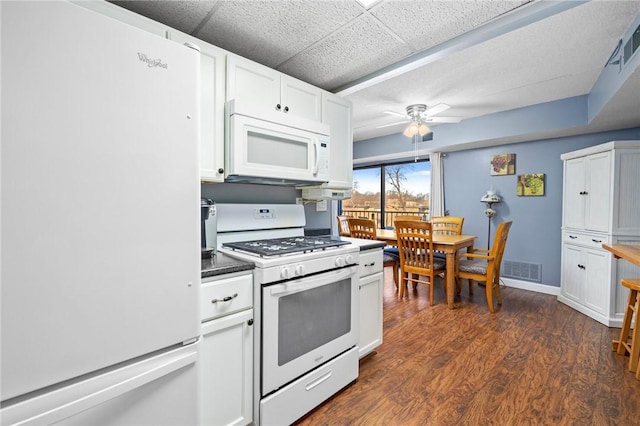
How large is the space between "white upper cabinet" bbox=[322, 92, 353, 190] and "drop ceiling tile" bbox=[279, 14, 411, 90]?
21cm

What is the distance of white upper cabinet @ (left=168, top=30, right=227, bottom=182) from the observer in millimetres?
1671

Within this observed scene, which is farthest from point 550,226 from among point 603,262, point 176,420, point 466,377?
point 176,420

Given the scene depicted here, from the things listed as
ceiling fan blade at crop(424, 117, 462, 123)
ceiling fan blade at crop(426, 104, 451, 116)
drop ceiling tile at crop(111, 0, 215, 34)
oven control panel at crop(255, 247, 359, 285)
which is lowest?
oven control panel at crop(255, 247, 359, 285)

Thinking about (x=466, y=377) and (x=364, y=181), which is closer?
(x=466, y=377)

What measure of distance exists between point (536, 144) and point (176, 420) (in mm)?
4910

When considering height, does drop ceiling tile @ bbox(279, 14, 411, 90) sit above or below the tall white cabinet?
above

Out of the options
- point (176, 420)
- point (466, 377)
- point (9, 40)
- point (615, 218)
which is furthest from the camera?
point (615, 218)

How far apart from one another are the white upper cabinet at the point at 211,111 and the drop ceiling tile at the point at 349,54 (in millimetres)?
699

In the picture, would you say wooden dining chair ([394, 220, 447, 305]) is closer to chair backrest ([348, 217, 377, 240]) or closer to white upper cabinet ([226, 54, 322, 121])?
chair backrest ([348, 217, 377, 240])

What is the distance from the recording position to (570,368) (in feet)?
7.00

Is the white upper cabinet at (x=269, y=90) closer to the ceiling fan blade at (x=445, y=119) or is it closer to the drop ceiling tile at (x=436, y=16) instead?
the drop ceiling tile at (x=436, y=16)

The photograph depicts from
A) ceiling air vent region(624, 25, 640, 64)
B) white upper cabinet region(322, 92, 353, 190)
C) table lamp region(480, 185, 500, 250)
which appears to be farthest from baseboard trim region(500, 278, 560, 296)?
white upper cabinet region(322, 92, 353, 190)

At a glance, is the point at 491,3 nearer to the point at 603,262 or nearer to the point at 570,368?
the point at 570,368

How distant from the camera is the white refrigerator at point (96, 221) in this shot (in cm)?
74
